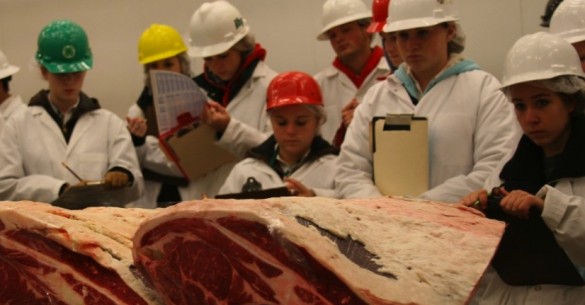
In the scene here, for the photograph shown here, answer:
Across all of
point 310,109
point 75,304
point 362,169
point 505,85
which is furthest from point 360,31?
point 75,304

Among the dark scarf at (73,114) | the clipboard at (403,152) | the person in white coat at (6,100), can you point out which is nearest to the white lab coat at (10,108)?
the person in white coat at (6,100)

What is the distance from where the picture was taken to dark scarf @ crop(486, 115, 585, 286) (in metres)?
3.59

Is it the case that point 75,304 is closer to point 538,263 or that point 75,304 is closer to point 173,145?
point 538,263

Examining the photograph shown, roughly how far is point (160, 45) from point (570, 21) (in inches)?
128

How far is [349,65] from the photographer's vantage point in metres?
6.25

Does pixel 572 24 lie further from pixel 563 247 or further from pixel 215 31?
pixel 215 31

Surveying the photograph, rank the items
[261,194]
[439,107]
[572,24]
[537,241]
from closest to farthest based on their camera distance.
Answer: [537,241], [261,194], [439,107], [572,24]

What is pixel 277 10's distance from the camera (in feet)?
28.3

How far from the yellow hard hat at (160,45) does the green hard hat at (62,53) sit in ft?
2.42

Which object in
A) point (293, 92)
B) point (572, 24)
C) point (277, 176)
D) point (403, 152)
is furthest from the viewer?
point (293, 92)

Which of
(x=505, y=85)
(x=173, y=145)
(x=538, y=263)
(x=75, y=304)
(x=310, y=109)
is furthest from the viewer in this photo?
(x=173, y=145)

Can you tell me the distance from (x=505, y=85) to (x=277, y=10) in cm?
473

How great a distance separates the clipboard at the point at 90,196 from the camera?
15.3 feet

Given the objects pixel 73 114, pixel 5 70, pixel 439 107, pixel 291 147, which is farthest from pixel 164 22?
pixel 439 107
